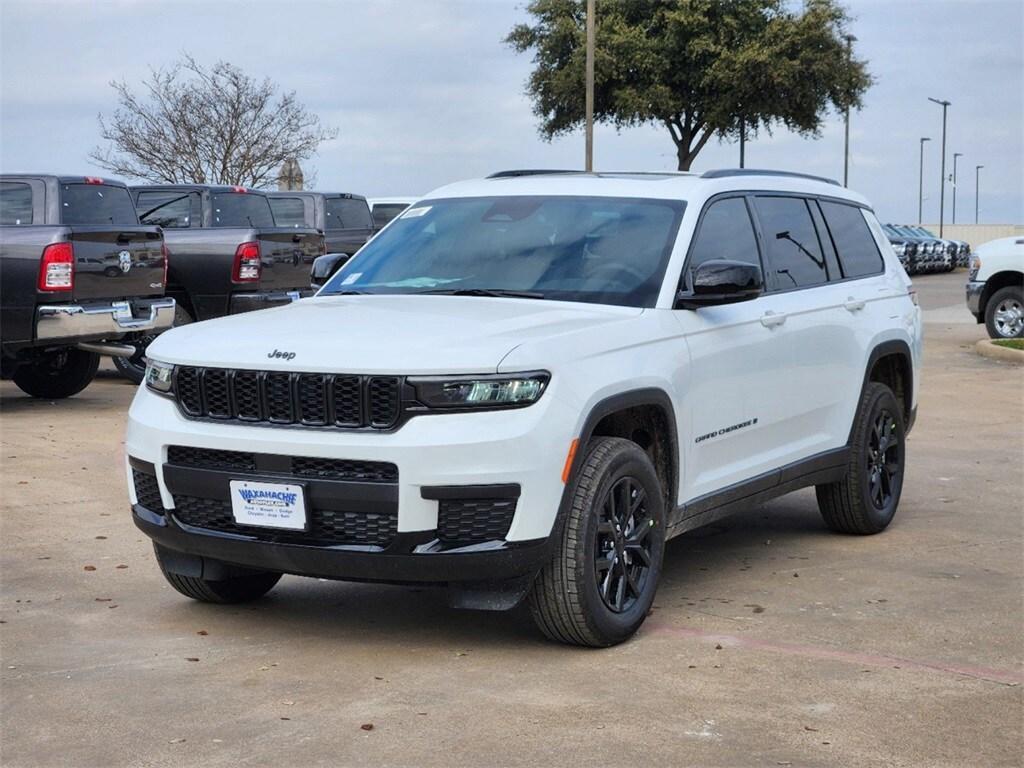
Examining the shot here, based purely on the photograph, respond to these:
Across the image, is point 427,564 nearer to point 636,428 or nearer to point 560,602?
point 560,602

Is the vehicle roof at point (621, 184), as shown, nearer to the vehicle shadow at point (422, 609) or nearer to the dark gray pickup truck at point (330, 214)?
the vehicle shadow at point (422, 609)

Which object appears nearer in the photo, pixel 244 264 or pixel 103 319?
pixel 103 319

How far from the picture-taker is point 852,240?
816cm

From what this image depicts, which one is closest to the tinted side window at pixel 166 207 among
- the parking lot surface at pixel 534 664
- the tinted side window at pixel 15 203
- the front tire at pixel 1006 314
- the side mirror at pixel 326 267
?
the tinted side window at pixel 15 203

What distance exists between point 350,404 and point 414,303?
1048 mm

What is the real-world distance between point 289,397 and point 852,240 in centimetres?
389

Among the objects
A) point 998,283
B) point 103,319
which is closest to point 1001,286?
point 998,283

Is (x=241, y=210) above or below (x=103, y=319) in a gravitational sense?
above

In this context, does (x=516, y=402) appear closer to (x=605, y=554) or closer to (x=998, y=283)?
(x=605, y=554)

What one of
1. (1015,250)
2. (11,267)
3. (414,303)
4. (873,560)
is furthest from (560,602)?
(1015,250)

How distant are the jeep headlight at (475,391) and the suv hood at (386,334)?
4 centimetres

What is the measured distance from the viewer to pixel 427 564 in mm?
5215

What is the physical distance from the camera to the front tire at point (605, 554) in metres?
5.41

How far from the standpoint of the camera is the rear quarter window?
1271 centimetres
